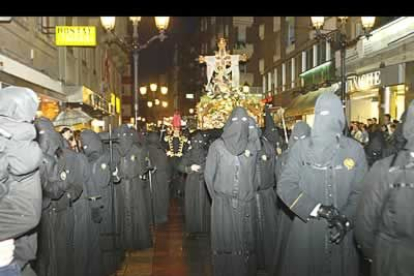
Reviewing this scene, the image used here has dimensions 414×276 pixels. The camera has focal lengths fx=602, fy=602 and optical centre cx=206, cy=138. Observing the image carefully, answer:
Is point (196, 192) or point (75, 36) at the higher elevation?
point (75, 36)

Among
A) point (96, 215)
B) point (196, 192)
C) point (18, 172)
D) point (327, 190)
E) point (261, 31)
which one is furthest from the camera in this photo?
point (261, 31)

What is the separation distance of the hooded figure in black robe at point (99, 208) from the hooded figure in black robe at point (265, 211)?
7.63ft

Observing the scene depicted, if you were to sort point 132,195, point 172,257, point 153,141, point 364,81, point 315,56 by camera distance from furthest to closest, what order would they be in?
point 315,56 → point 364,81 → point 153,141 → point 132,195 → point 172,257

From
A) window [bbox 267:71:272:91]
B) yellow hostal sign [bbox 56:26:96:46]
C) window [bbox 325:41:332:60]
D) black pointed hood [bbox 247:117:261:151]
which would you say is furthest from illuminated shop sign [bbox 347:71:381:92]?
window [bbox 267:71:272:91]

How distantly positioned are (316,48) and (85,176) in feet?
98.1

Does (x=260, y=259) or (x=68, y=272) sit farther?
(x=260, y=259)

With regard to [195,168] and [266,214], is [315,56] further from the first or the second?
[266,214]

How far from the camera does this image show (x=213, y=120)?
834 inches

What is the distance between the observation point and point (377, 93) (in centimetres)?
2366

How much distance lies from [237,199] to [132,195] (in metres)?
3.59

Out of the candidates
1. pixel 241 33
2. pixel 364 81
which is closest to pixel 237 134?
pixel 364 81

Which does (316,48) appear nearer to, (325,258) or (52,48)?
(52,48)

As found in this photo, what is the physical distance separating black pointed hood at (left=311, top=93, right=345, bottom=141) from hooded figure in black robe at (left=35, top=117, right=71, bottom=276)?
3166 millimetres
